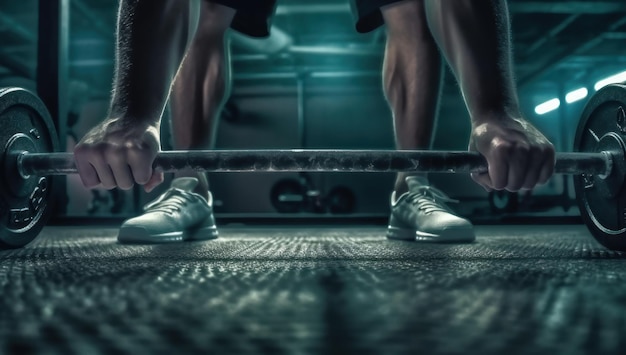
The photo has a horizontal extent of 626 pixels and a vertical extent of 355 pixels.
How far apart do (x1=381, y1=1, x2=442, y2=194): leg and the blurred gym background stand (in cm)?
115

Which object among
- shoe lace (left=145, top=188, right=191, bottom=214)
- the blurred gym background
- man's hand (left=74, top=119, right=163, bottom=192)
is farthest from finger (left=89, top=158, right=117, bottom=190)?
the blurred gym background

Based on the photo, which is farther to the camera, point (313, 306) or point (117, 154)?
point (117, 154)

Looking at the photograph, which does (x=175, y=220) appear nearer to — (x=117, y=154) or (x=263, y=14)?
(x=117, y=154)

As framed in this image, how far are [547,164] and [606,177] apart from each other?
0.88ft

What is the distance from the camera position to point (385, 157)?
3.07 ft

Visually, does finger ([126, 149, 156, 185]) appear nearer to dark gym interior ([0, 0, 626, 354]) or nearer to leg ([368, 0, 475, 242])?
dark gym interior ([0, 0, 626, 354])

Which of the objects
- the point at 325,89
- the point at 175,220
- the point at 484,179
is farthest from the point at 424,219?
the point at 325,89

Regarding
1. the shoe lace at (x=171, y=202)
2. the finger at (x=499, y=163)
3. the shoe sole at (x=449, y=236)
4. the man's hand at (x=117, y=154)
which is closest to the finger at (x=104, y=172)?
the man's hand at (x=117, y=154)

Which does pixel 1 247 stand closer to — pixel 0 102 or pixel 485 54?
pixel 0 102

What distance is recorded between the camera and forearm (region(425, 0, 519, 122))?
3.14 feet

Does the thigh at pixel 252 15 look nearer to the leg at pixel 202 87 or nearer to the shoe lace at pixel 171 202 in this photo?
the leg at pixel 202 87

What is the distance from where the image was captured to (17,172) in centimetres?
108

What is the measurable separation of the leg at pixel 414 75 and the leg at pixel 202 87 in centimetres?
51

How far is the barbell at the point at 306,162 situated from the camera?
0.93 metres
